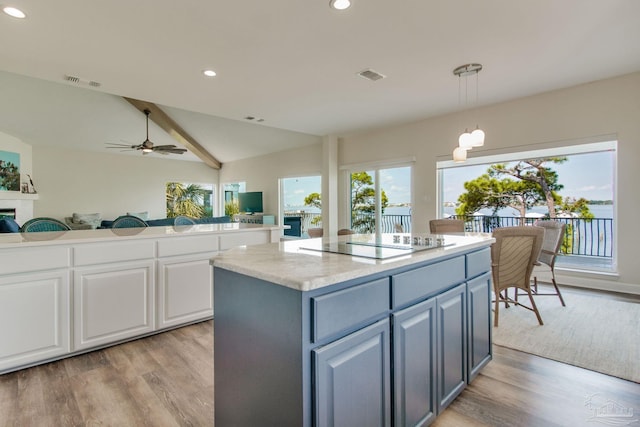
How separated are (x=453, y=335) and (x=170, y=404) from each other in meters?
1.65

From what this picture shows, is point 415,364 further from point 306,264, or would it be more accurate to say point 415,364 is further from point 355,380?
point 306,264

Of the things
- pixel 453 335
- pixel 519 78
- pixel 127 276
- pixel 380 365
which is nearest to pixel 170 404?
pixel 127 276

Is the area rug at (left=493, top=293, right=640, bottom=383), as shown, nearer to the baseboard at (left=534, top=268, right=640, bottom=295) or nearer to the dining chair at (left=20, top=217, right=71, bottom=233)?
the baseboard at (left=534, top=268, right=640, bottom=295)

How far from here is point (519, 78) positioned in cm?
364

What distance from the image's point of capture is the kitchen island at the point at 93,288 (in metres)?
2.02

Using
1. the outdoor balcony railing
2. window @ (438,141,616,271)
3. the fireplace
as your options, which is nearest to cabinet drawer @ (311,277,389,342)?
the outdoor balcony railing

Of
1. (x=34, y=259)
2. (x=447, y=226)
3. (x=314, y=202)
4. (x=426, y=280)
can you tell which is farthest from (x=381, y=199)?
(x=34, y=259)

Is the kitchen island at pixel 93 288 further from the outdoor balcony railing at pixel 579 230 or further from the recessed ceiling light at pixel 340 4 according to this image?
the outdoor balcony railing at pixel 579 230

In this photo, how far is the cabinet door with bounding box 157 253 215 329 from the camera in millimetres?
2646

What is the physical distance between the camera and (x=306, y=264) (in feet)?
4.00

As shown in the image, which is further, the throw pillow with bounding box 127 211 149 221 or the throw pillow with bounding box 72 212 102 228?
the throw pillow with bounding box 127 211 149 221

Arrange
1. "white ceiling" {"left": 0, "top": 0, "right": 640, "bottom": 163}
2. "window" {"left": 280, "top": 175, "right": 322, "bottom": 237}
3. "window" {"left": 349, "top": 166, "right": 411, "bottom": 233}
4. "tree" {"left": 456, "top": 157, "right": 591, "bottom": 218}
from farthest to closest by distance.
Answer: "window" {"left": 280, "top": 175, "right": 322, "bottom": 237} < "window" {"left": 349, "top": 166, "right": 411, "bottom": 233} < "tree" {"left": 456, "top": 157, "right": 591, "bottom": 218} < "white ceiling" {"left": 0, "top": 0, "right": 640, "bottom": 163}

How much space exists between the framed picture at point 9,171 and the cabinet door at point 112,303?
6.26 meters

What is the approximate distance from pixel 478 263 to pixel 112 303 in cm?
272
